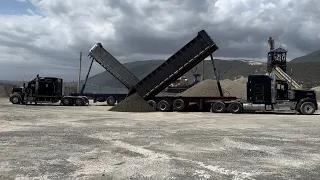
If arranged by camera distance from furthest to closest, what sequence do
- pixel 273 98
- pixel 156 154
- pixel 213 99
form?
pixel 213 99 → pixel 273 98 → pixel 156 154

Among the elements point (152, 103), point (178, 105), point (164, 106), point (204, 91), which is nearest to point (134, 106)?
point (152, 103)

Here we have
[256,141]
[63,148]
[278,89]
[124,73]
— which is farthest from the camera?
[124,73]

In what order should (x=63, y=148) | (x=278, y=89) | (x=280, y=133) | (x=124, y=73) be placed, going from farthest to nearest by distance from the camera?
(x=124, y=73) < (x=278, y=89) < (x=280, y=133) < (x=63, y=148)

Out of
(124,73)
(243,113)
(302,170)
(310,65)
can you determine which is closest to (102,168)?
(302,170)

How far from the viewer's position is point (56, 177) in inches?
265

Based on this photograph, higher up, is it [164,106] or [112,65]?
[112,65]

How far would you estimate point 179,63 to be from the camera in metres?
25.6

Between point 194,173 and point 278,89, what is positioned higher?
point 278,89

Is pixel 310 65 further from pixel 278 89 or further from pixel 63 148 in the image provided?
pixel 63 148

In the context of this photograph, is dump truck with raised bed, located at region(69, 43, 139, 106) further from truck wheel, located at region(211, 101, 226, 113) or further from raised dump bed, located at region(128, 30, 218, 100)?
truck wheel, located at region(211, 101, 226, 113)

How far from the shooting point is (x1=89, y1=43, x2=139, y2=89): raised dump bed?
1220 inches

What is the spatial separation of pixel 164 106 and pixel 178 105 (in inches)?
42.1

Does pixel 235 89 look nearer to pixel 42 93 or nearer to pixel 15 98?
pixel 42 93

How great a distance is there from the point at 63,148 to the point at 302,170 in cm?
615
